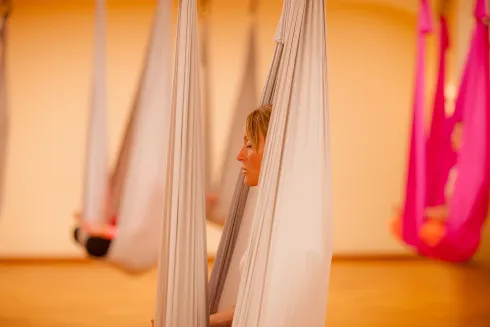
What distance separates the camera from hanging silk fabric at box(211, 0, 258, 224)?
216 cm

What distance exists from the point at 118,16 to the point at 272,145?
2.66 meters

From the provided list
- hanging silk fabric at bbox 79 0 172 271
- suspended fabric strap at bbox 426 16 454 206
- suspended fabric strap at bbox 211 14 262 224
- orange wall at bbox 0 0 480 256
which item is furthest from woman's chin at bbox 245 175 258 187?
orange wall at bbox 0 0 480 256

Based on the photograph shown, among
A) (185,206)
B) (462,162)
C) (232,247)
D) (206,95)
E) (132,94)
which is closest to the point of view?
(185,206)

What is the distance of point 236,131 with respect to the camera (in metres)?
2.28

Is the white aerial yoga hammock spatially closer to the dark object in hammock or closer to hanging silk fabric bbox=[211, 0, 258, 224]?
the dark object in hammock

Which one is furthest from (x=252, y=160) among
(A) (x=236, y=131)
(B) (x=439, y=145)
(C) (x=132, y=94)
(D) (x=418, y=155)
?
(C) (x=132, y=94)

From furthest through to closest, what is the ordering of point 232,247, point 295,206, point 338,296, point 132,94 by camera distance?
1. point 132,94
2. point 338,296
3. point 232,247
4. point 295,206

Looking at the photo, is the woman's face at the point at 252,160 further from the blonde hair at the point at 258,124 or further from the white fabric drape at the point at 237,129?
the white fabric drape at the point at 237,129

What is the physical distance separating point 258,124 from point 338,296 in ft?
6.79

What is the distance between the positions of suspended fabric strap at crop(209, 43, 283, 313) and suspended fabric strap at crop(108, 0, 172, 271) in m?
0.36

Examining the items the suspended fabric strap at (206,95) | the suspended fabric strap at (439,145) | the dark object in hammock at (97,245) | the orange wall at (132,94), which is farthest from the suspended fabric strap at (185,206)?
the orange wall at (132,94)

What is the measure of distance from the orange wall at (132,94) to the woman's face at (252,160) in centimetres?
204

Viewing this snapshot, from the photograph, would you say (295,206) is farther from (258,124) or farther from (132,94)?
(132,94)

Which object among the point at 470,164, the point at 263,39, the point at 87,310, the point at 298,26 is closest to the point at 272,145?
the point at 298,26
